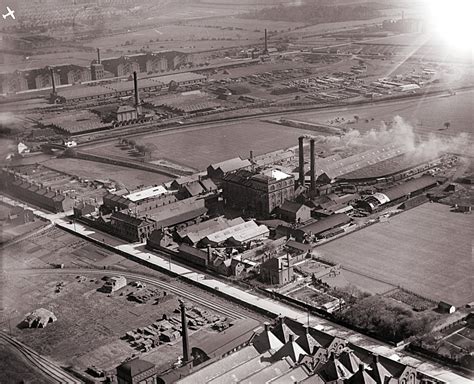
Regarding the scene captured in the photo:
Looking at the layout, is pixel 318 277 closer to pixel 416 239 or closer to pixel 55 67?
pixel 416 239

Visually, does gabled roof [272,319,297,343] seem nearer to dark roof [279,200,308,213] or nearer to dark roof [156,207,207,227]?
dark roof [279,200,308,213]

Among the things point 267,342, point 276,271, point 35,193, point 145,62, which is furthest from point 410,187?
point 145,62

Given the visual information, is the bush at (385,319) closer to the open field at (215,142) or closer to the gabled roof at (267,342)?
the gabled roof at (267,342)

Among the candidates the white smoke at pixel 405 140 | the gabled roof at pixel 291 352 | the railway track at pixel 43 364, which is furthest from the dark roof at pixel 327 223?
the railway track at pixel 43 364

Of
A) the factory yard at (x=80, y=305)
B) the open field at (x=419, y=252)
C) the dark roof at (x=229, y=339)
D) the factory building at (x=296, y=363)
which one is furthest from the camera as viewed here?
the open field at (x=419, y=252)

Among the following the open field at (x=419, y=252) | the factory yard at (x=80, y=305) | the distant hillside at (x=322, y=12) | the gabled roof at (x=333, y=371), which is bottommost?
the factory yard at (x=80, y=305)

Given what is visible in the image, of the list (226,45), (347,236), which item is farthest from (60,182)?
(226,45)
